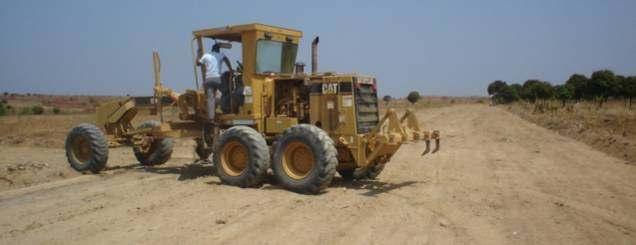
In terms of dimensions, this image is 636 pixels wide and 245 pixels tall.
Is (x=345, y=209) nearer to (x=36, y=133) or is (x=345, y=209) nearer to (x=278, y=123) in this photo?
(x=278, y=123)

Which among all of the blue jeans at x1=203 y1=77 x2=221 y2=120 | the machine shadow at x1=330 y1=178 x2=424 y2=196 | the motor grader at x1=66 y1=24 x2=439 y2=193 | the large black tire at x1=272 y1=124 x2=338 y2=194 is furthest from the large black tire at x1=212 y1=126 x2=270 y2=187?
the machine shadow at x1=330 y1=178 x2=424 y2=196

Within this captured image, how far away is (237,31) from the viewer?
10984mm

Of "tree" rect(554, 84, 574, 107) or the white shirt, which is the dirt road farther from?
"tree" rect(554, 84, 574, 107)

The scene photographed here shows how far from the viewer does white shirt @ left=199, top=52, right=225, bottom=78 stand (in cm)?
1113

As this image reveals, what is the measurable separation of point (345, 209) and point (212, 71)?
171 inches

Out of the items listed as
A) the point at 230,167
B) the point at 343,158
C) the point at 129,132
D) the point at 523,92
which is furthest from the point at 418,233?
the point at 523,92

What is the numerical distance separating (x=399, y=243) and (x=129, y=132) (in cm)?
846

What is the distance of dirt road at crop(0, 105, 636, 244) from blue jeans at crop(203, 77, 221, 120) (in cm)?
125

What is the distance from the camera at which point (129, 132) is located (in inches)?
522

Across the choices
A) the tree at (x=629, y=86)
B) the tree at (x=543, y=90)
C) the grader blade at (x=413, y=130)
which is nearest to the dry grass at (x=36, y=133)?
the grader blade at (x=413, y=130)

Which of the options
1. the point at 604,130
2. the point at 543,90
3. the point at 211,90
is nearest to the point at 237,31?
the point at 211,90

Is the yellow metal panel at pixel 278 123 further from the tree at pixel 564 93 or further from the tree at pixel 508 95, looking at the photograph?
the tree at pixel 508 95

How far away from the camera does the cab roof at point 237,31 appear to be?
35.6 feet

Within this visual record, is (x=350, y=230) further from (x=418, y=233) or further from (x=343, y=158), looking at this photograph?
(x=343, y=158)
